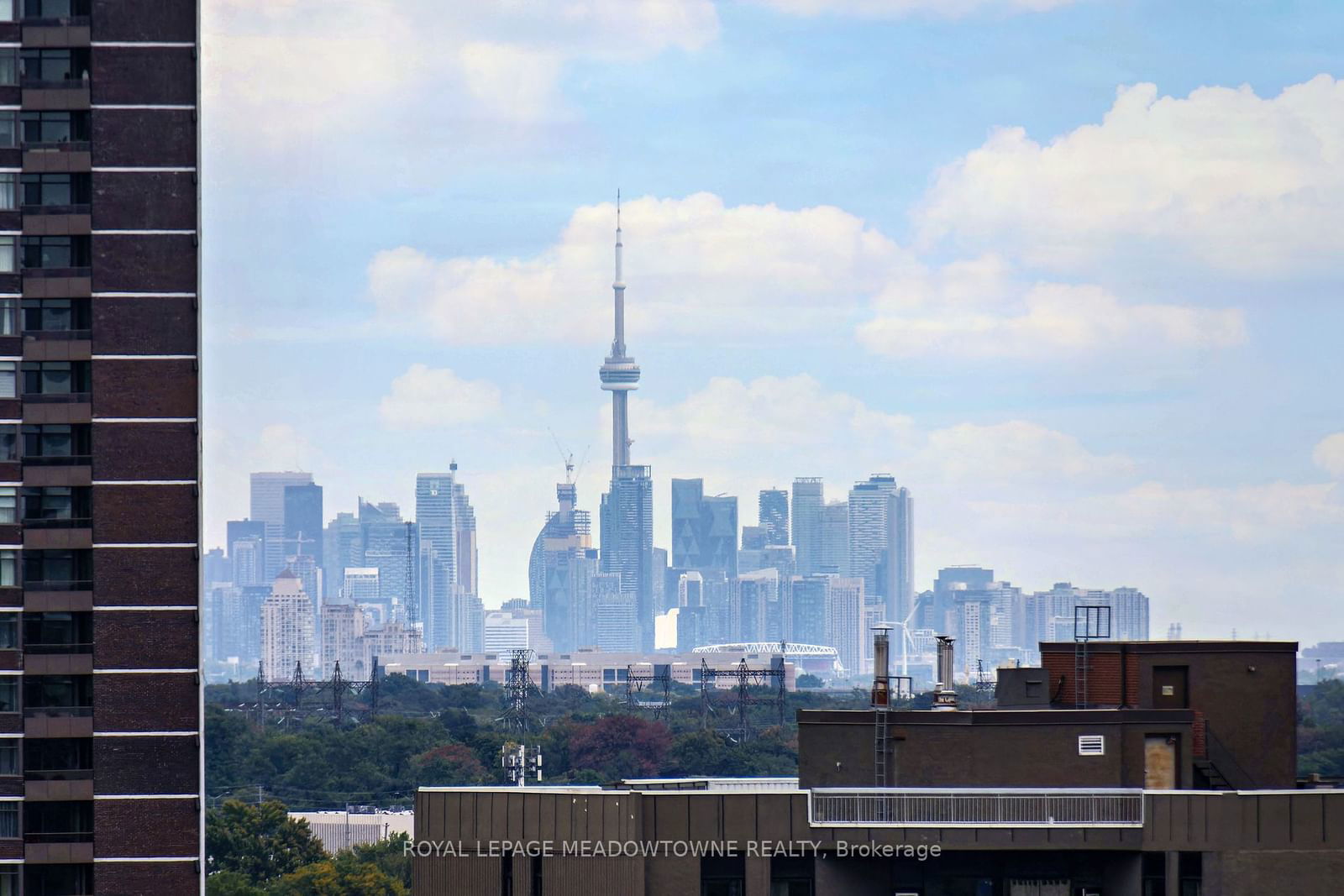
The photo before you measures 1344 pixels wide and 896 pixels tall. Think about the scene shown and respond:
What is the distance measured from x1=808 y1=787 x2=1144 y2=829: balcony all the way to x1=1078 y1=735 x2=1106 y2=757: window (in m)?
1.56

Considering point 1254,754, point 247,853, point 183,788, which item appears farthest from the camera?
point 247,853

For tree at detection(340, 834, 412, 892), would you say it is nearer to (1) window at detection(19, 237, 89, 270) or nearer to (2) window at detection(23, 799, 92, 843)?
(2) window at detection(23, 799, 92, 843)

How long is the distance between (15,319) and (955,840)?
31781 mm

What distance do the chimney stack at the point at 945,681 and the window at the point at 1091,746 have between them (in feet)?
18.9

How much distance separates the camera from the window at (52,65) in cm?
6738

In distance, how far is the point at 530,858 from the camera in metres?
50.9

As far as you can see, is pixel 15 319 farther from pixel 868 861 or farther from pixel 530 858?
pixel 868 861

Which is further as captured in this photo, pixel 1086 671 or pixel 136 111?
pixel 136 111

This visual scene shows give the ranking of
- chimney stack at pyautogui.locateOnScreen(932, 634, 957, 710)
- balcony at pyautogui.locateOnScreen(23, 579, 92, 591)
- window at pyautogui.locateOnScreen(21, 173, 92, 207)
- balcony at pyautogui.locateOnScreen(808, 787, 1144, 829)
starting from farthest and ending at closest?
window at pyautogui.locateOnScreen(21, 173, 92, 207)
balcony at pyautogui.locateOnScreen(23, 579, 92, 591)
chimney stack at pyautogui.locateOnScreen(932, 634, 957, 710)
balcony at pyautogui.locateOnScreen(808, 787, 1144, 829)

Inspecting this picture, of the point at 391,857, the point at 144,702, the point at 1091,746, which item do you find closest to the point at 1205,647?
the point at 1091,746

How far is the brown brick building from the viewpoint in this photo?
65.3m

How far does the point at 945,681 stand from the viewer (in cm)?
6378

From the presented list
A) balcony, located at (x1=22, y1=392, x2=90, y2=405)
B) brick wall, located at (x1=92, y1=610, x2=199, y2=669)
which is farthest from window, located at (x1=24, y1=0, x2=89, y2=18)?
brick wall, located at (x1=92, y1=610, x2=199, y2=669)

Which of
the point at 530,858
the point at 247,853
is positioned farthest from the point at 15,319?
A: the point at 247,853
